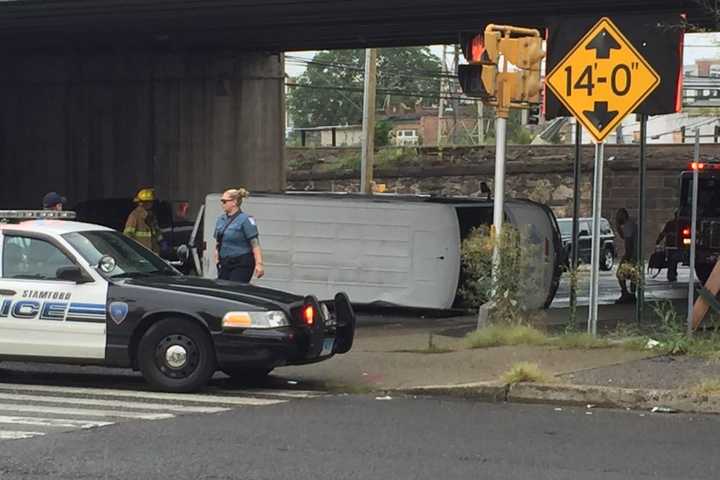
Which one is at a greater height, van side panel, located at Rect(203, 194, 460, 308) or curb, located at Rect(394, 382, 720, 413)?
van side panel, located at Rect(203, 194, 460, 308)

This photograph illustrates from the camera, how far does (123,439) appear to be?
7426mm

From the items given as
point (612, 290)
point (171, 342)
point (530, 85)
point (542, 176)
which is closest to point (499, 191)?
point (530, 85)

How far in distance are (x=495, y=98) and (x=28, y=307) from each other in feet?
18.7

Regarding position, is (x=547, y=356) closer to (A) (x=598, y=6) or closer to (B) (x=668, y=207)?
→ (A) (x=598, y=6)

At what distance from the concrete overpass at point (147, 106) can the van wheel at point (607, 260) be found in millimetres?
9170

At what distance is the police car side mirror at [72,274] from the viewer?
366 inches

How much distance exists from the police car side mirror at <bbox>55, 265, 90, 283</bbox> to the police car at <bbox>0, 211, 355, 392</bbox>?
0.01m

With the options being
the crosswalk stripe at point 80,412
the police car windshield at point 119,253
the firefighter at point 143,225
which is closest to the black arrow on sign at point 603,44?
the police car windshield at point 119,253

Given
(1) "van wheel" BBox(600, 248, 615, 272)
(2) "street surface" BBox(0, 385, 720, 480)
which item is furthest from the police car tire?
(1) "van wheel" BBox(600, 248, 615, 272)

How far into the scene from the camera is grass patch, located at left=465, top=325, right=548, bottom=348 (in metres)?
11.4

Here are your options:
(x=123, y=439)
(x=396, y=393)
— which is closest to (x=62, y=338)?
(x=123, y=439)

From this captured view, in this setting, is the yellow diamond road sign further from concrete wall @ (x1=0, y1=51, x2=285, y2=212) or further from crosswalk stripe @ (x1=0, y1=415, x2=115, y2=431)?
concrete wall @ (x1=0, y1=51, x2=285, y2=212)

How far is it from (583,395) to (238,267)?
4.27 m

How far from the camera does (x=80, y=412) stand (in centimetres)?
842
